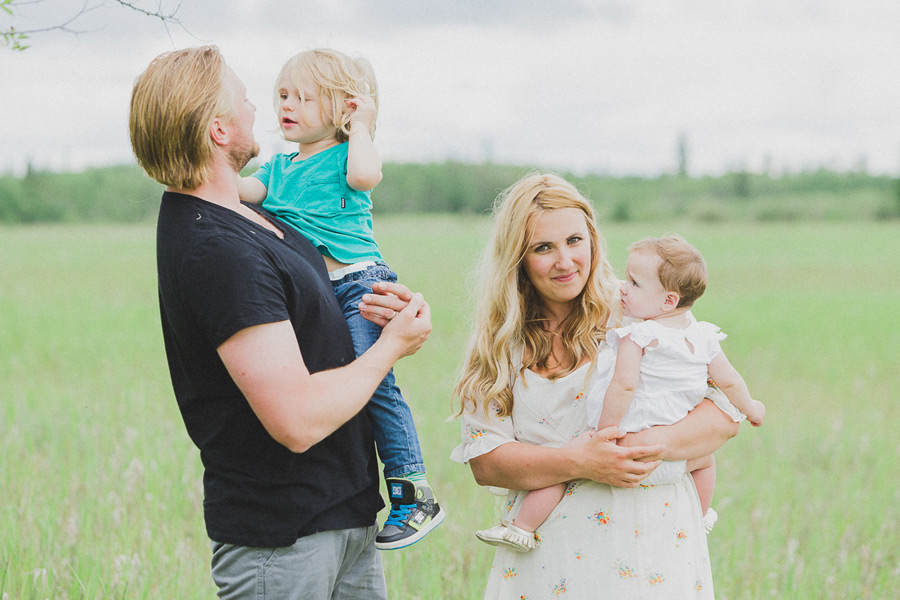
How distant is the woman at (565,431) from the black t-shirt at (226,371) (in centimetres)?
55

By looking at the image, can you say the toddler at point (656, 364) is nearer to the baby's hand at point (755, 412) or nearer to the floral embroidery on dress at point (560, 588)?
the baby's hand at point (755, 412)

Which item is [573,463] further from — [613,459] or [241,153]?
[241,153]

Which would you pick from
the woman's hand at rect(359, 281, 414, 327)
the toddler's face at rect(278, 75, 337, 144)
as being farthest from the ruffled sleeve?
the toddler's face at rect(278, 75, 337, 144)

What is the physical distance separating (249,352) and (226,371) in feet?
0.72

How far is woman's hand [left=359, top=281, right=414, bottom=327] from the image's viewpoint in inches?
95.4

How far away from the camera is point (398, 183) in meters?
59.3

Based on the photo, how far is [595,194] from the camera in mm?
62312

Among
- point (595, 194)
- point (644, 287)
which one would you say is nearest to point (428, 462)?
point (644, 287)

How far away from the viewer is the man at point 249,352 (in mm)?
2045

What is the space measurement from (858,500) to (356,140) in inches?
192

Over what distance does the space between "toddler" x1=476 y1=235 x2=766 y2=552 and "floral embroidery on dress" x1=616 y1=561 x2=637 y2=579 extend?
26 centimetres

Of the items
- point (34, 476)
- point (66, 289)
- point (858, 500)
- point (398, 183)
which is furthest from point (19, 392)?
point (398, 183)

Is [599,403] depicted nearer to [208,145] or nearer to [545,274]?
[545,274]

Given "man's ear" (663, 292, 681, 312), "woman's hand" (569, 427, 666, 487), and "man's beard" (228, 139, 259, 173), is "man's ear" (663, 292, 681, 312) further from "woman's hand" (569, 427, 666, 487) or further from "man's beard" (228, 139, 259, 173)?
"man's beard" (228, 139, 259, 173)
